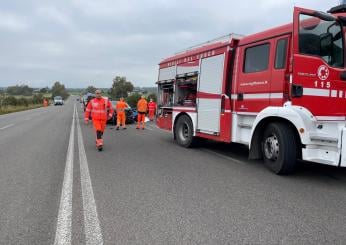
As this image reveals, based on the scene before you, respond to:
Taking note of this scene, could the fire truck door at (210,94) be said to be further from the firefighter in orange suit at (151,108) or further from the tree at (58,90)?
the tree at (58,90)

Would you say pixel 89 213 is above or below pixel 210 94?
below

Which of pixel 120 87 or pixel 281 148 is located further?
pixel 120 87

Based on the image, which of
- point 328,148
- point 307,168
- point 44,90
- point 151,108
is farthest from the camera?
point 44,90

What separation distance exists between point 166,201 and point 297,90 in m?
3.06

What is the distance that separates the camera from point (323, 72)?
6.07 metres

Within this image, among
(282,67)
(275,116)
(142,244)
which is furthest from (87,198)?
(282,67)

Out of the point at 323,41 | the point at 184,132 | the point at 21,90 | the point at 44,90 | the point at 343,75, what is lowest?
the point at 184,132

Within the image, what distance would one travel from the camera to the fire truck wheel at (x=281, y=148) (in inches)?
246

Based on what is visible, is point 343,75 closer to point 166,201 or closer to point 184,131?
point 166,201

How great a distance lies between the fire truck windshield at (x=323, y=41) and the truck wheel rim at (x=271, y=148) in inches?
66.5

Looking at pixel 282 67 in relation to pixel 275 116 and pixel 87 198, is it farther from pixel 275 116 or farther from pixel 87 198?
pixel 87 198

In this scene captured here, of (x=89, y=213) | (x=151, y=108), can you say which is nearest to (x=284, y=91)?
(x=89, y=213)

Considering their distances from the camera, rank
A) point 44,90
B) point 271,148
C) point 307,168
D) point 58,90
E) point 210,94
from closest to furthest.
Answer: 1. point 271,148
2. point 307,168
3. point 210,94
4. point 58,90
5. point 44,90

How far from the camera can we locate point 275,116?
645cm
